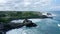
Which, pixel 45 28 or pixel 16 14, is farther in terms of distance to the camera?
pixel 16 14

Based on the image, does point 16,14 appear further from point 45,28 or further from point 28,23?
point 45,28

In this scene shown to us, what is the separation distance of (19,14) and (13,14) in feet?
0.47

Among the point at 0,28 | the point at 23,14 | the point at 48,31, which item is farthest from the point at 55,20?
the point at 0,28

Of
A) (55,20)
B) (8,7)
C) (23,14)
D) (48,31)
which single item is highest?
(8,7)

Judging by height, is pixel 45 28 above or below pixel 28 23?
below

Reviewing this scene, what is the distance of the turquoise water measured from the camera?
279 cm

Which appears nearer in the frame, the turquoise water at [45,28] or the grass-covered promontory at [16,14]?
the turquoise water at [45,28]

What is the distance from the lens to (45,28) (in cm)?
282

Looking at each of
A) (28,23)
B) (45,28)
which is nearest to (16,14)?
(28,23)

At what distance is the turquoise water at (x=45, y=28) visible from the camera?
2791 millimetres

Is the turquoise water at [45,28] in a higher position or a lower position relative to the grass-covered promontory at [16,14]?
lower

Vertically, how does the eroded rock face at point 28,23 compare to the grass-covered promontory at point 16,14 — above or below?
below

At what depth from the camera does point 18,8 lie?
2934 millimetres

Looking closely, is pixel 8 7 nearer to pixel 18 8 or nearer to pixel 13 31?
pixel 18 8
